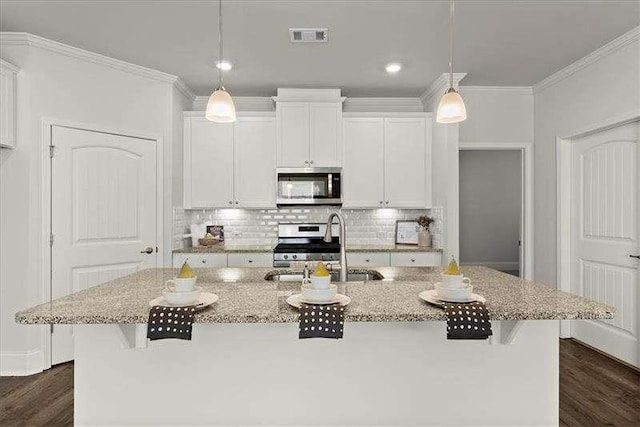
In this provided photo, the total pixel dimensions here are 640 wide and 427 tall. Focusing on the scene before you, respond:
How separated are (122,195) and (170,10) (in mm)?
1738

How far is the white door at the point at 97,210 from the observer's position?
3.23m

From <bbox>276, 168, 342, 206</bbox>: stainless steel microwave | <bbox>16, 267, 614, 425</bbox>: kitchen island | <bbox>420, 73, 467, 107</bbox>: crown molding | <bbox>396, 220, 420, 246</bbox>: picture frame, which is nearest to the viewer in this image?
<bbox>16, 267, 614, 425</bbox>: kitchen island

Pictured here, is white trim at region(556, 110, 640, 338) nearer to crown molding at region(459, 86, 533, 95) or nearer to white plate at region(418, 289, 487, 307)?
crown molding at region(459, 86, 533, 95)

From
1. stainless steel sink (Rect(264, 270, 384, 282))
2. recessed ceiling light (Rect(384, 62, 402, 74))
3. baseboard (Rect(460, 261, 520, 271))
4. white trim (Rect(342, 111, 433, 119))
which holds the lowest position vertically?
baseboard (Rect(460, 261, 520, 271))

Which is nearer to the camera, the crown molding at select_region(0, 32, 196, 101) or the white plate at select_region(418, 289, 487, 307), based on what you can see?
the white plate at select_region(418, 289, 487, 307)

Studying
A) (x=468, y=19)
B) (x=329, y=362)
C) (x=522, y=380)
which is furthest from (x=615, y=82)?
(x=329, y=362)

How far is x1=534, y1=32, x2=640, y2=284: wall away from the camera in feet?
10.2

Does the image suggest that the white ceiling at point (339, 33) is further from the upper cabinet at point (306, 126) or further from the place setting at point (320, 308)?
the place setting at point (320, 308)

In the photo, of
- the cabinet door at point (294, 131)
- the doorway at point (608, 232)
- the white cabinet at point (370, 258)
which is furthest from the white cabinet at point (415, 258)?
the cabinet door at point (294, 131)

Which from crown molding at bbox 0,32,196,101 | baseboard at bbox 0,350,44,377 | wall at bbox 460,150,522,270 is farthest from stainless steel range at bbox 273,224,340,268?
wall at bbox 460,150,522,270

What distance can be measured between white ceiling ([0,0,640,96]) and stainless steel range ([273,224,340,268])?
1.63 metres

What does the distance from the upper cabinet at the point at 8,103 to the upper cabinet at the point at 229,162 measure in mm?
1510

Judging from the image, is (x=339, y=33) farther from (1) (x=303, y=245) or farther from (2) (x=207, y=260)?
(2) (x=207, y=260)

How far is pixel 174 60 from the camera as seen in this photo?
3496 millimetres
